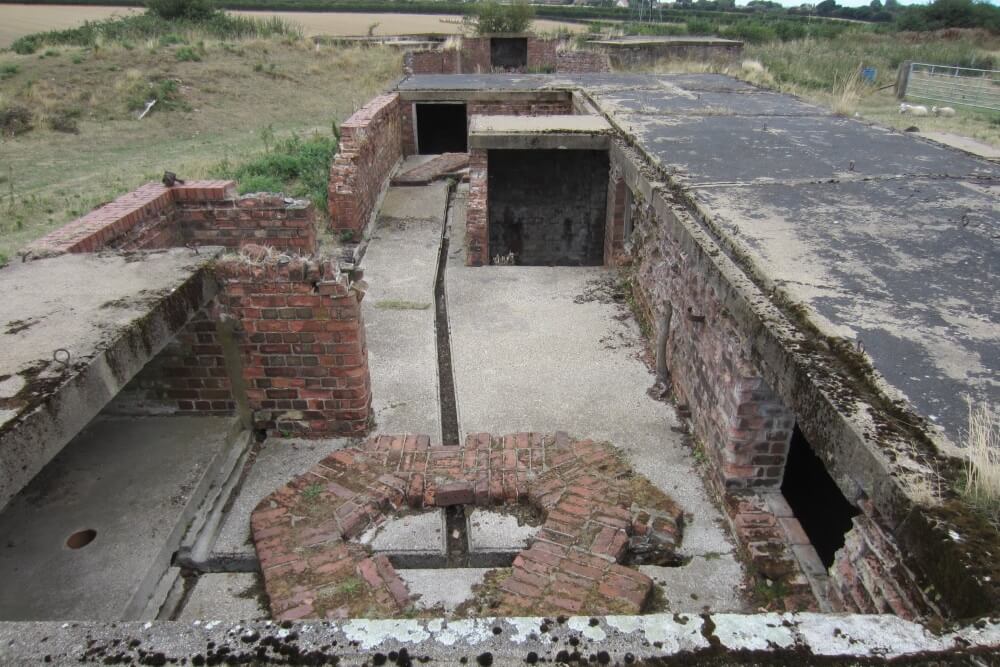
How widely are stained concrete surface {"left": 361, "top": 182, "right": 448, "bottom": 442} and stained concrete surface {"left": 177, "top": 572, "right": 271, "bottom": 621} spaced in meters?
1.45

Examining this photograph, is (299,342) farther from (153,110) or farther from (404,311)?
(153,110)

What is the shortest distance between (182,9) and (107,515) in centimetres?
3693

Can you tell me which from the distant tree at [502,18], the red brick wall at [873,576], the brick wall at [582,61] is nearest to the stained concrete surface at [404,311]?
the red brick wall at [873,576]

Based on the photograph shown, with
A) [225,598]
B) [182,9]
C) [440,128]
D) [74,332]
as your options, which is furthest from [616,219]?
[182,9]

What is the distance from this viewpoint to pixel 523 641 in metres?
1.61

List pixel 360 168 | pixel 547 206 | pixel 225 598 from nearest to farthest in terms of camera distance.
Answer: pixel 225 598 → pixel 360 168 → pixel 547 206

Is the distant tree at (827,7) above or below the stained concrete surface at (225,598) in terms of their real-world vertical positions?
above

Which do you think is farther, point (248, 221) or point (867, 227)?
point (248, 221)

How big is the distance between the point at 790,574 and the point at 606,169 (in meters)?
7.21

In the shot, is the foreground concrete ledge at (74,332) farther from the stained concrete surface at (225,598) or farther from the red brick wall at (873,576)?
the red brick wall at (873,576)

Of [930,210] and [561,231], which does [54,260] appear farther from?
[561,231]

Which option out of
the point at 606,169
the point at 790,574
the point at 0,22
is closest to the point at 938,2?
the point at 606,169

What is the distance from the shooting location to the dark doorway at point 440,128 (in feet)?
52.3

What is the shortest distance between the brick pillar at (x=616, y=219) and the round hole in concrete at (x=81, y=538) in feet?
20.2
